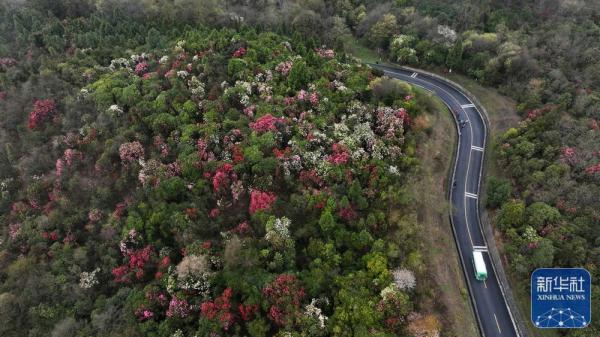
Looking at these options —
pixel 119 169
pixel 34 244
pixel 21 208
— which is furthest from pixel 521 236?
pixel 21 208

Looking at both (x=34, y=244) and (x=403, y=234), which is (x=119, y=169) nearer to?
(x=34, y=244)

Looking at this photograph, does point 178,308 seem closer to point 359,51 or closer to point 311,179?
point 311,179

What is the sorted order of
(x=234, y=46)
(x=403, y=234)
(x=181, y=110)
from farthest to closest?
(x=234, y=46) < (x=181, y=110) < (x=403, y=234)

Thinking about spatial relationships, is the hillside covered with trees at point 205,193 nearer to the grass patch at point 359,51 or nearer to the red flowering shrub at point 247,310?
the red flowering shrub at point 247,310

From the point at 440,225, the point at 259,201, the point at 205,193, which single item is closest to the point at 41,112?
the point at 205,193

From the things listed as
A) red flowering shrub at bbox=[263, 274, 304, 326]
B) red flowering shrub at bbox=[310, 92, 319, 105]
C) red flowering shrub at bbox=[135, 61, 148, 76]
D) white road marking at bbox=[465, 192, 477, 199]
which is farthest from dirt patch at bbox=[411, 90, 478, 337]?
red flowering shrub at bbox=[135, 61, 148, 76]

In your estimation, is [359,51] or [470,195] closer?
[470,195]

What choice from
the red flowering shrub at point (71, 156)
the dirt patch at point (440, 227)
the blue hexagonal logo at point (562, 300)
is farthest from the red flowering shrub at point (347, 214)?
the red flowering shrub at point (71, 156)
